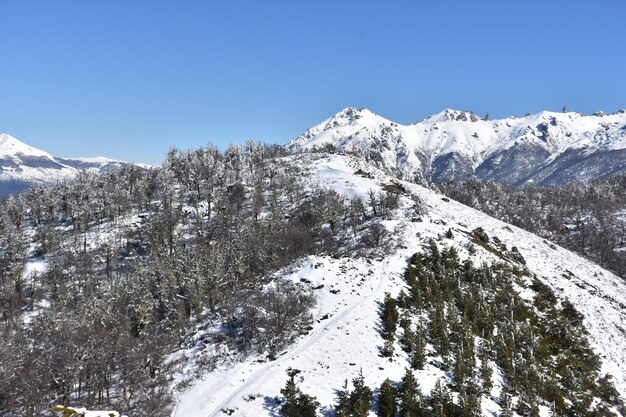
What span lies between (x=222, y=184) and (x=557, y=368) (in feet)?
428

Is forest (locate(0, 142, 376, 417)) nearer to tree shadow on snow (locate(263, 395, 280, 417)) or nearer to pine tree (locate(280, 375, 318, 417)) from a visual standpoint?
tree shadow on snow (locate(263, 395, 280, 417))

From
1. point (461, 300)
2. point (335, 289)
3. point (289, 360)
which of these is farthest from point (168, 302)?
point (461, 300)

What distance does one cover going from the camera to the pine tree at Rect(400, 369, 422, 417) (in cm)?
3186

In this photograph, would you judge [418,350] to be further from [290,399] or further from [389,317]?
[290,399]

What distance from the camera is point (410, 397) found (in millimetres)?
32500

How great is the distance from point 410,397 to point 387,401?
6.52ft

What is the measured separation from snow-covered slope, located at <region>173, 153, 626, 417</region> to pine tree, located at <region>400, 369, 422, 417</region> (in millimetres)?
2471

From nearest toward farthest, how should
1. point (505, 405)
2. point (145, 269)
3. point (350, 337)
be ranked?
1. point (505, 405)
2. point (350, 337)
3. point (145, 269)

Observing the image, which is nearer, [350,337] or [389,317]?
[350,337]

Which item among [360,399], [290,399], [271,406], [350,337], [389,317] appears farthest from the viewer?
Answer: [389,317]

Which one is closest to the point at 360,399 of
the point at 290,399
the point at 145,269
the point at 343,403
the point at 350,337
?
the point at 343,403

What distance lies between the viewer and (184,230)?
126 m

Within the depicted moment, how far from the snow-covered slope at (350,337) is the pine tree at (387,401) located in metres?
2.58

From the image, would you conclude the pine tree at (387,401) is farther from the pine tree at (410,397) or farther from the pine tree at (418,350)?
the pine tree at (418,350)
